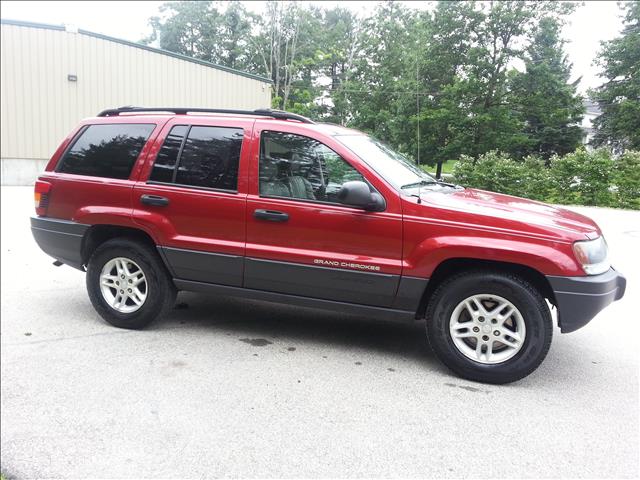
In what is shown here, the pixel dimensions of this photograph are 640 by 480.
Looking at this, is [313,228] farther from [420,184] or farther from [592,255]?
[592,255]

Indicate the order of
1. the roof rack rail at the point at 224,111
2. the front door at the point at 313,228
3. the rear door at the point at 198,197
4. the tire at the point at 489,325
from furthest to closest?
1. the roof rack rail at the point at 224,111
2. the rear door at the point at 198,197
3. the front door at the point at 313,228
4. the tire at the point at 489,325

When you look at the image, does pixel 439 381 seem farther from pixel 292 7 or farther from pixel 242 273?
pixel 292 7

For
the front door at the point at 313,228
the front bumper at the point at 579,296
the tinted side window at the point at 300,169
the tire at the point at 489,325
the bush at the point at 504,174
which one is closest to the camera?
the front bumper at the point at 579,296

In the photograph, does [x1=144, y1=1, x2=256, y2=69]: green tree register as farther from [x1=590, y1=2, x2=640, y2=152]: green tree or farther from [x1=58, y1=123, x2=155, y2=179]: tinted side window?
[x1=590, y1=2, x2=640, y2=152]: green tree

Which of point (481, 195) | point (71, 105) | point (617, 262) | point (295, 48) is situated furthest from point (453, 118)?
point (71, 105)

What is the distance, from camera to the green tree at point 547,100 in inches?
178

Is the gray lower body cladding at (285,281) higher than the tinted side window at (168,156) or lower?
lower

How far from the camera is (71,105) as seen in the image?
8.87m

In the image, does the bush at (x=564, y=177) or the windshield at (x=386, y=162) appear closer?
the windshield at (x=386, y=162)

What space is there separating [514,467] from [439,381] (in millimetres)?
1048

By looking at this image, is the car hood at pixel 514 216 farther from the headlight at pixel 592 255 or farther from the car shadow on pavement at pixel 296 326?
the car shadow on pavement at pixel 296 326

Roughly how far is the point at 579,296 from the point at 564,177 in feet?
7.32

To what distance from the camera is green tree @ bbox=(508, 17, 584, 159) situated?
14.9 feet

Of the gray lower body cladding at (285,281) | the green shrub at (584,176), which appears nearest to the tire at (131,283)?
the gray lower body cladding at (285,281)
